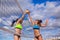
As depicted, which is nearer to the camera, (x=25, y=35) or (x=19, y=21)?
(x=19, y=21)

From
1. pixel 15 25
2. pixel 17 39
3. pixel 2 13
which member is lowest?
pixel 17 39

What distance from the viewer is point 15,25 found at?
206 inches

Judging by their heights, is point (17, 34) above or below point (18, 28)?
below

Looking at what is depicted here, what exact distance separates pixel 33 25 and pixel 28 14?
38 cm

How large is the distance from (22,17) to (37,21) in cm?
64

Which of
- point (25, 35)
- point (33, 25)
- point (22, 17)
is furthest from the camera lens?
point (25, 35)

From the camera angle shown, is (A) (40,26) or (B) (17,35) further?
(A) (40,26)

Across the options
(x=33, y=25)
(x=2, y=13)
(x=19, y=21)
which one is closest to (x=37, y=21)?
(x=33, y=25)

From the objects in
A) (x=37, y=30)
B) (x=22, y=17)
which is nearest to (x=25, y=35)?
(x=37, y=30)

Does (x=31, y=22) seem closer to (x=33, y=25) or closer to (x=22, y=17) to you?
(x=33, y=25)

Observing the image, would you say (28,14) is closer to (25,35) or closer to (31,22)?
(31,22)

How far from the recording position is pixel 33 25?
5.44 meters

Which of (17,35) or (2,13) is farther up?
(2,13)

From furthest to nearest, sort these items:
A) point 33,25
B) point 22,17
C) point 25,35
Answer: point 25,35 < point 33,25 < point 22,17
